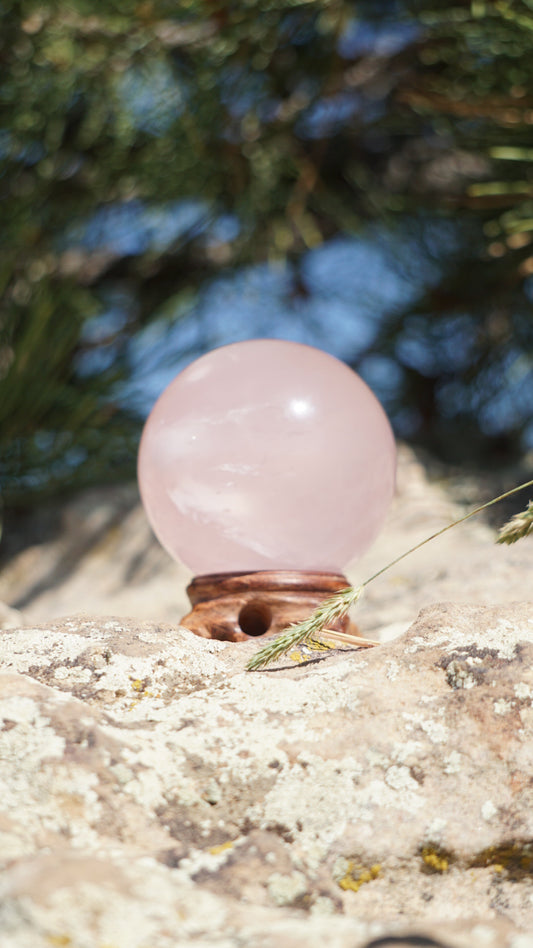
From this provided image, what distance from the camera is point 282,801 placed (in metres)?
0.41

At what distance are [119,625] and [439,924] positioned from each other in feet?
1.04

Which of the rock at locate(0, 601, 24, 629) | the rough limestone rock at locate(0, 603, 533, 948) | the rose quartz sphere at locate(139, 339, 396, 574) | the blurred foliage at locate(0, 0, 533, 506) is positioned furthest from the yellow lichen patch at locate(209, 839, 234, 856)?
the blurred foliage at locate(0, 0, 533, 506)

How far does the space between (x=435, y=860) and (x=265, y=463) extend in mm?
363

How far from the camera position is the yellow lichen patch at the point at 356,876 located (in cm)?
38

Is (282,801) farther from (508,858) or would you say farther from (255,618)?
(255,618)

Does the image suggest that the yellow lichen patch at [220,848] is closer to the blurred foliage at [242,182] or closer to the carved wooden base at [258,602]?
the carved wooden base at [258,602]

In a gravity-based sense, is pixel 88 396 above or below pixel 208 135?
below

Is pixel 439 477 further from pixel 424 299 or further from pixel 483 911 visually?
pixel 483 911

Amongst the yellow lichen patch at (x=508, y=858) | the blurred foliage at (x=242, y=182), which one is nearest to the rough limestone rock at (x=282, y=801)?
the yellow lichen patch at (x=508, y=858)

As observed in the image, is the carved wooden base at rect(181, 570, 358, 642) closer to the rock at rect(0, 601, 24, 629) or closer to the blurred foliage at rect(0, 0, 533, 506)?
the rock at rect(0, 601, 24, 629)

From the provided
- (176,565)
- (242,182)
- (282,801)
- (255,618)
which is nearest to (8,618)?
(255,618)

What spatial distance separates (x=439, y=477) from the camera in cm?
150

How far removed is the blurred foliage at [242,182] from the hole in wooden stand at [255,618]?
0.75 meters

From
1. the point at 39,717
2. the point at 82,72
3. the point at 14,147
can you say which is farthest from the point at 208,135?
the point at 39,717
